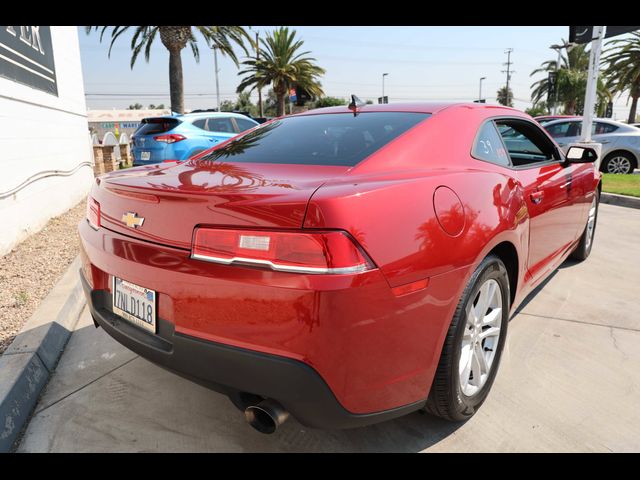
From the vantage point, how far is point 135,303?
6.34 feet

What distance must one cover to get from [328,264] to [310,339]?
9.7 inches

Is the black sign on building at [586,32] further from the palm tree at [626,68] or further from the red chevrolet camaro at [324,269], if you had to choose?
the palm tree at [626,68]

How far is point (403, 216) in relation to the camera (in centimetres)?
171

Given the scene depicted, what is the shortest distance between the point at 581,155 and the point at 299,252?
301 centimetres

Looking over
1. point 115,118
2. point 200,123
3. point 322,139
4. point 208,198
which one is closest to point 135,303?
point 208,198

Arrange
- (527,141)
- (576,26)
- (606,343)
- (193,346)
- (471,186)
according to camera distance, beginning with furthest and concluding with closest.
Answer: (576,26) → (527,141) → (606,343) → (471,186) → (193,346)

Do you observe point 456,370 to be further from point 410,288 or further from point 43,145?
point 43,145

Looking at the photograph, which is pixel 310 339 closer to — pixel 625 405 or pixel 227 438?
pixel 227 438

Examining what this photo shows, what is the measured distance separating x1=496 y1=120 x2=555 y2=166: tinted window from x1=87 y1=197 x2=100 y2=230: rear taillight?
2.48m

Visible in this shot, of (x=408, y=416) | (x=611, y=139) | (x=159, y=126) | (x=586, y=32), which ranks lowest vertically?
(x=408, y=416)

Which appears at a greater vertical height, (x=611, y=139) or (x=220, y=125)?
(x=220, y=125)

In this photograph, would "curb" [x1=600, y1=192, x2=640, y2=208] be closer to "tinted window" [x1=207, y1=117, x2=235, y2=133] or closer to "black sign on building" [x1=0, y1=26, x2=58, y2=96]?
"tinted window" [x1=207, y1=117, x2=235, y2=133]

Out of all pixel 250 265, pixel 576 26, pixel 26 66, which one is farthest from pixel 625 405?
pixel 576 26

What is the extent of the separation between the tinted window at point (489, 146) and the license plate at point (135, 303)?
1.71 meters
